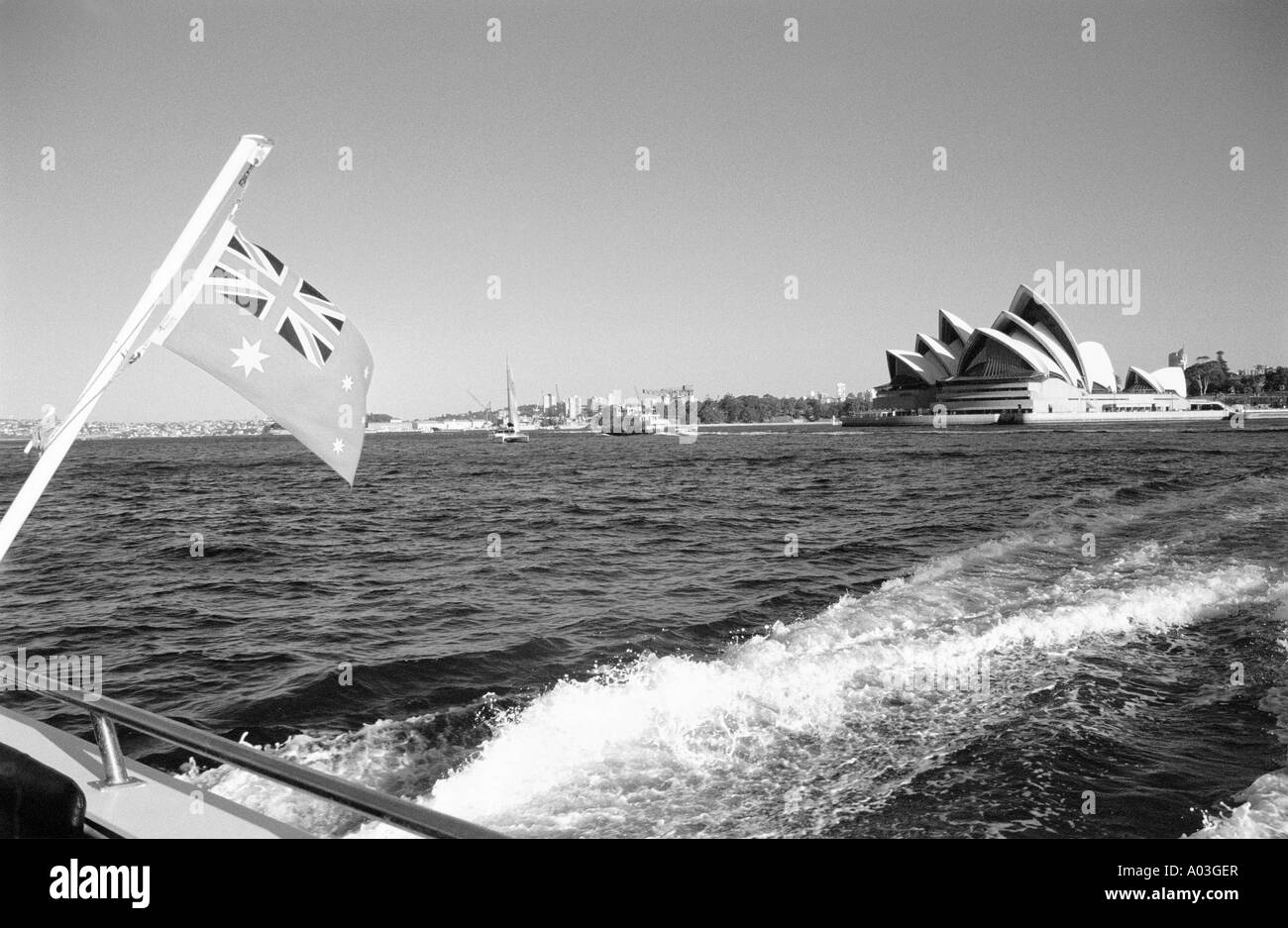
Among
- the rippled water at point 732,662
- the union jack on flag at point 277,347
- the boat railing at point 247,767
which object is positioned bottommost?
the rippled water at point 732,662

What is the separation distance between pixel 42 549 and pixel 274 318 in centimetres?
1526

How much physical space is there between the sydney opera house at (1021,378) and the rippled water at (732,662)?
64.1 metres

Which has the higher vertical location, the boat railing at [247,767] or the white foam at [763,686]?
the boat railing at [247,767]

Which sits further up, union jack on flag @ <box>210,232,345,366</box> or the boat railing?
union jack on flag @ <box>210,232,345,366</box>

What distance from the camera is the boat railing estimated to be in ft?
4.66

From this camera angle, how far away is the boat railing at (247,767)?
1.42m

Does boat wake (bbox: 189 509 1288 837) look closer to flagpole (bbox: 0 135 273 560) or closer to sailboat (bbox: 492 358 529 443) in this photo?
flagpole (bbox: 0 135 273 560)

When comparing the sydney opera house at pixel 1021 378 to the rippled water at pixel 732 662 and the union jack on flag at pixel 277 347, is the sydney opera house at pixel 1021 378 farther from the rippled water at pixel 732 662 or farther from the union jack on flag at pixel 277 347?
the union jack on flag at pixel 277 347

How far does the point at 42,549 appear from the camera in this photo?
14.8m

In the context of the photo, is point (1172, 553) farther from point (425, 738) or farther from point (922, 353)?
point (922, 353)

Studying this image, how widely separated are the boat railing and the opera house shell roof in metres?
80.0

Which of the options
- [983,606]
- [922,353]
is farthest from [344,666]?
[922,353]

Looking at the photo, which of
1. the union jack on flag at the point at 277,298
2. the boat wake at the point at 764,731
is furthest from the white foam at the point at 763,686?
the union jack on flag at the point at 277,298

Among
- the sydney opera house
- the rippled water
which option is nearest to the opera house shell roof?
the sydney opera house
